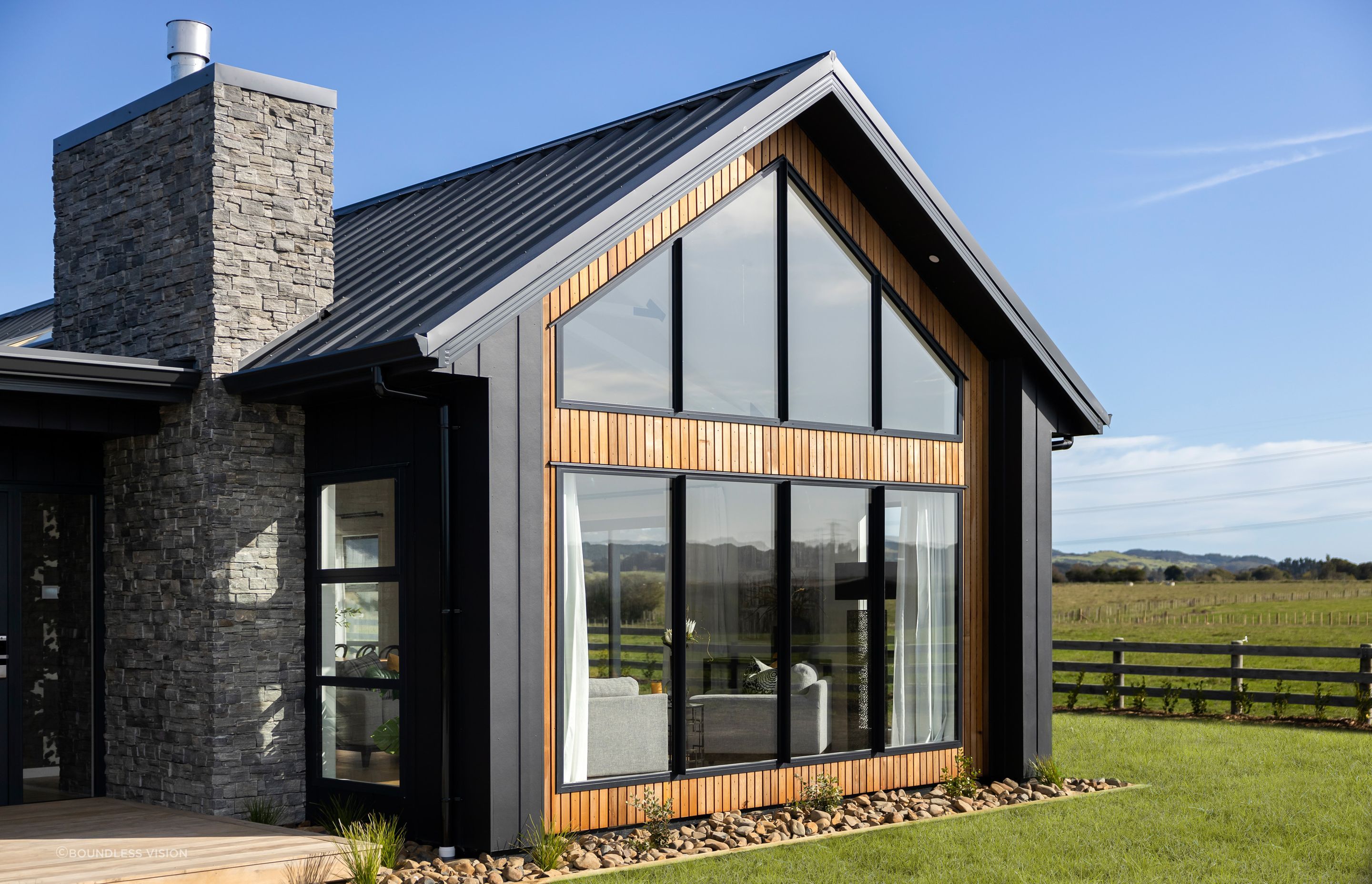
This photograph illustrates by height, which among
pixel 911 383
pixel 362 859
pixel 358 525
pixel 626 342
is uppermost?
pixel 626 342

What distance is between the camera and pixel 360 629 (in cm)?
819

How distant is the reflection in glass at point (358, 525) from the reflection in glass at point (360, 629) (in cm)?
16

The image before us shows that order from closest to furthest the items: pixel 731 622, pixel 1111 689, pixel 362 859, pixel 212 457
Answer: pixel 362 859 → pixel 212 457 → pixel 731 622 → pixel 1111 689

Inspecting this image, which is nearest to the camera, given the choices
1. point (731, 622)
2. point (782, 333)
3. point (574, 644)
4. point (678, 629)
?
point (574, 644)

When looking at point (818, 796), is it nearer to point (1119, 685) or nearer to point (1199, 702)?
point (1199, 702)

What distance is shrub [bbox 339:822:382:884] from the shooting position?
6574mm

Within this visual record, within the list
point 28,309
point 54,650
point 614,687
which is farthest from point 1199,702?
point 28,309

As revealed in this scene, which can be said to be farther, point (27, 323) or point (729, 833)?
point (27, 323)

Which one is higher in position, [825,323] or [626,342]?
[825,323]

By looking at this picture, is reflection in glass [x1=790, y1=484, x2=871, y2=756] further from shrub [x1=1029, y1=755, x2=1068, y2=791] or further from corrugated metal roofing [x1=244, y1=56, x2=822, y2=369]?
corrugated metal roofing [x1=244, y1=56, x2=822, y2=369]

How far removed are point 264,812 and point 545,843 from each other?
2.05m

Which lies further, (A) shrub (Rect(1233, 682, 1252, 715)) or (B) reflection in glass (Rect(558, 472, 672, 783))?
(A) shrub (Rect(1233, 682, 1252, 715))

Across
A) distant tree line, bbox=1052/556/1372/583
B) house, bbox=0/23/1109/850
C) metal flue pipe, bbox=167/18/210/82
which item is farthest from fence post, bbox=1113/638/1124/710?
distant tree line, bbox=1052/556/1372/583

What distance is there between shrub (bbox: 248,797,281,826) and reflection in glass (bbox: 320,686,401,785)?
0.38m
